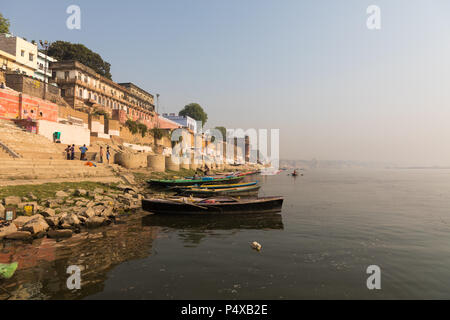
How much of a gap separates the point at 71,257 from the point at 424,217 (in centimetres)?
2294

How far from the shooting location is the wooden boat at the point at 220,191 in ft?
78.2

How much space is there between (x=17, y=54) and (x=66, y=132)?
25.4 m

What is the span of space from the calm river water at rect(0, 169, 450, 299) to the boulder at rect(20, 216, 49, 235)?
65cm

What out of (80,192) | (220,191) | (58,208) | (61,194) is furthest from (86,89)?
(58,208)

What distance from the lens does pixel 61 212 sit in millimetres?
13180

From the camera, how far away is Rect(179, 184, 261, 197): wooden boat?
23.8 metres

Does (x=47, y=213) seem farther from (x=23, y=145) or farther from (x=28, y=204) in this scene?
(x=23, y=145)

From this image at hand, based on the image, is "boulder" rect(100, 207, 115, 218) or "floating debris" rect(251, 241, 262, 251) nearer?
"floating debris" rect(251, 241, 262, 251)

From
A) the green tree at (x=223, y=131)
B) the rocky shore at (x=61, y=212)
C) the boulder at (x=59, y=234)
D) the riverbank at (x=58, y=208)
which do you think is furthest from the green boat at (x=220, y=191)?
the green tree at (x=223, y=131)

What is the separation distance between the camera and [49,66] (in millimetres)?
49906

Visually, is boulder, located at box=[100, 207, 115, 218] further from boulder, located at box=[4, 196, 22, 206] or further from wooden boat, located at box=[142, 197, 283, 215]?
boulder, located at box=[4, 196, 22, 206]

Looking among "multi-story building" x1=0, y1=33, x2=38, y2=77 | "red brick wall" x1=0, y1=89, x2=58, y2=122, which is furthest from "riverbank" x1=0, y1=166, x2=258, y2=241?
"multi-story building" x1=0, y1=33, x2=38, y2=77
